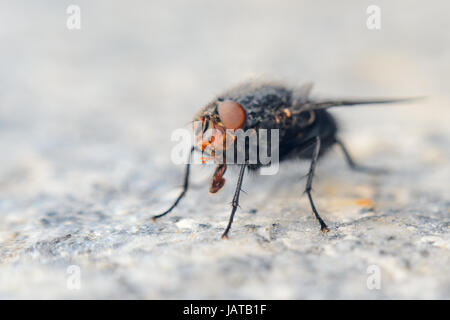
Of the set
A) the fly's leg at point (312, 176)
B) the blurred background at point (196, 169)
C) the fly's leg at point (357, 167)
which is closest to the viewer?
the blurred background at point (196, 169)

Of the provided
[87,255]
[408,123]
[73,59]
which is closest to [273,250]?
[87,255]

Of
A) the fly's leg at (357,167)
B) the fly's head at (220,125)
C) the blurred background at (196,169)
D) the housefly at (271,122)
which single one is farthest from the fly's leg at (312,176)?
the fly's leg at (357,167)

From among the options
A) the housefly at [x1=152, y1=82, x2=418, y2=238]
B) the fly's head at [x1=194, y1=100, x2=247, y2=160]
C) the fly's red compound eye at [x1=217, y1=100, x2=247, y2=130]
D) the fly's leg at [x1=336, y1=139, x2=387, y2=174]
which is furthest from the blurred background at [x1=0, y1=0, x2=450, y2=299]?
the fly's red compound eye at [x1=217, y1=100, x2=247, y2=130]

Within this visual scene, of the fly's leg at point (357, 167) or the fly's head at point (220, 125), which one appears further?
the fly's leg at point (357, 167)

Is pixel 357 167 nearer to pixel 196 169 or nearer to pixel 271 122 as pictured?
pixel 271 122

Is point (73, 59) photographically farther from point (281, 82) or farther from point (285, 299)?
point (285, 299)

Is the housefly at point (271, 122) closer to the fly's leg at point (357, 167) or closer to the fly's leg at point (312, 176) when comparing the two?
the fly's leg at point (312, 176)
